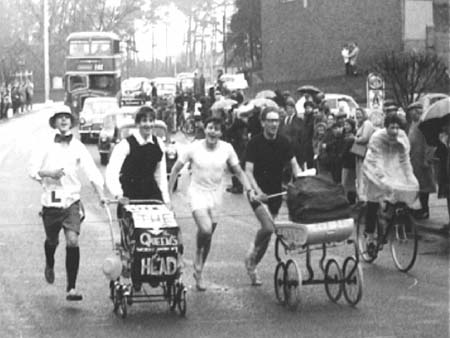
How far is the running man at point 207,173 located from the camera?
36.9 feet

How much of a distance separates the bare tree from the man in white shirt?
20070mm

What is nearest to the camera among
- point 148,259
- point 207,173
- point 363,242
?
point 148,259

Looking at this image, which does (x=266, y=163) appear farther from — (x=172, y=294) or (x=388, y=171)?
(x=172, y=294)

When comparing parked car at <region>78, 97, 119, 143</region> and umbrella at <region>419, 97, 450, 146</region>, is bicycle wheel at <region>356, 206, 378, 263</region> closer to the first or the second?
umbrella at <region>419, 97, 450, 146</region>

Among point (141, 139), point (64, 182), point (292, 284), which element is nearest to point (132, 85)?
point (141, 139)

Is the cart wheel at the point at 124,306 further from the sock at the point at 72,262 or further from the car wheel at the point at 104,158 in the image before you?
the car wheel at the point at 104,158

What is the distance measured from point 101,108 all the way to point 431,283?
3032cm

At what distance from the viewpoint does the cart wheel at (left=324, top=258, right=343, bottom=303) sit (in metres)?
10.7

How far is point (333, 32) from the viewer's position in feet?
167

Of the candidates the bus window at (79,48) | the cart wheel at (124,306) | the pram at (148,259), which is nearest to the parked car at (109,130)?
the pram at (148,259)

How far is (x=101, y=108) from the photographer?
41281 mm

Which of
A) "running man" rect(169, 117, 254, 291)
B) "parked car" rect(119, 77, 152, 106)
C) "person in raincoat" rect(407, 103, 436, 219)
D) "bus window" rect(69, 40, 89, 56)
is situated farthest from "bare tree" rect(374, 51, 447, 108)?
"bus window" rect(69, 40, 89, 56)

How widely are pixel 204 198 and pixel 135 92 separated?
1951 inches

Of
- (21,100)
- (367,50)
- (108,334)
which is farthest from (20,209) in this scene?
(21,100)
